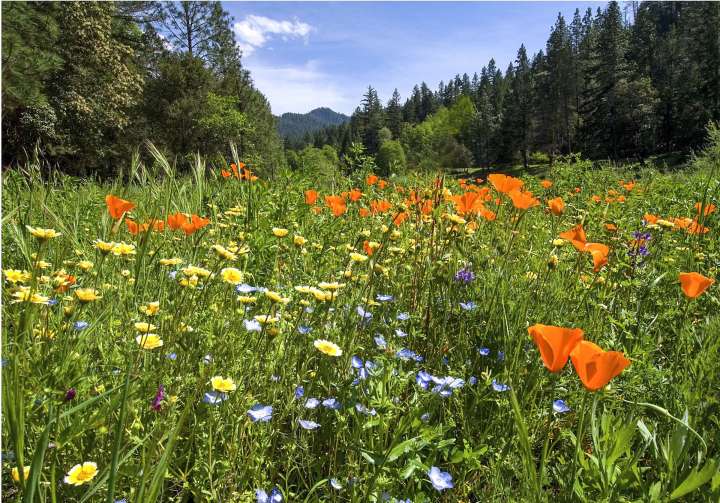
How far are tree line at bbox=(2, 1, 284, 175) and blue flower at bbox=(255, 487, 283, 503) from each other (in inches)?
278

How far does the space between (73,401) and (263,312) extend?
2.35 ft

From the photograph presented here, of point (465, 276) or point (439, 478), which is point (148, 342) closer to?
point (439, 478)

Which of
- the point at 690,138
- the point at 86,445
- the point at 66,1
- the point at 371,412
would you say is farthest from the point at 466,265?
the point at 690,138

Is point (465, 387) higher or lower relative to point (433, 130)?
lower

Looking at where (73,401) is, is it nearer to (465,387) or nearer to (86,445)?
(86,445)

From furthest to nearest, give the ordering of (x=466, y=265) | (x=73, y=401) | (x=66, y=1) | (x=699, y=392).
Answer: (x=66, y=1) < (x=466, y=265) < (x=699, y=392) < (x=73, y=401)

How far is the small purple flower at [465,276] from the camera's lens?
2.02 meters

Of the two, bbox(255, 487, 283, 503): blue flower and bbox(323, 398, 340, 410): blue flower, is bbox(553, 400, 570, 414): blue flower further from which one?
bbox(255, 487, 283, 503): blue flower

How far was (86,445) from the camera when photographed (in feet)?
3.77

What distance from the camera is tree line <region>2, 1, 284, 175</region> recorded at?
14828mm

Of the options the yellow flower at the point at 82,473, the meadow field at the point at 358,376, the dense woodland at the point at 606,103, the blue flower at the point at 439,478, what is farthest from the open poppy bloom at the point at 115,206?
the dense woodland at the point at 606,103

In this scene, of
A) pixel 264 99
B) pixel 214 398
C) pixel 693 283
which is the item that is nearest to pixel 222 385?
pixel 214 398

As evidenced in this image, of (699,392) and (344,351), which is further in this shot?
(344,351)

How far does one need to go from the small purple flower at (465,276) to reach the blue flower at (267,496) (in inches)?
47.0
